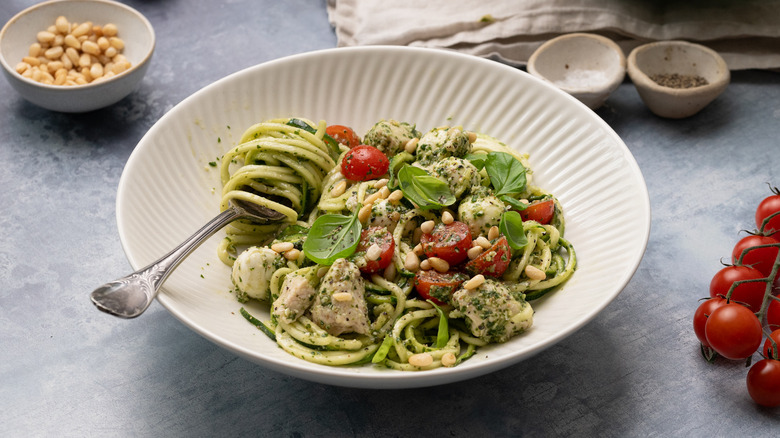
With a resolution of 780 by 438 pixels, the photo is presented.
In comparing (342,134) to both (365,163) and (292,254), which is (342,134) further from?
(292,254)

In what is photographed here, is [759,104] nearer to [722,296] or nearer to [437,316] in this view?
[722,296]

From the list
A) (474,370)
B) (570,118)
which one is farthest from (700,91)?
(474,370)

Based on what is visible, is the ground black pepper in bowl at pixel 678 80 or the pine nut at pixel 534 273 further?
the ground black pepper in bowl at pixel 678 80

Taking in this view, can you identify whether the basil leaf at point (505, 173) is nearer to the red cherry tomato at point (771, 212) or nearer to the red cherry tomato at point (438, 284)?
the red cherry tomato at point (438, 284)

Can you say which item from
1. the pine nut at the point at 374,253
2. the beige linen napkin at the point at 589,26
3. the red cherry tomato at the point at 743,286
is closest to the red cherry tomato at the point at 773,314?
the red cherry tomato at the point at 743,286

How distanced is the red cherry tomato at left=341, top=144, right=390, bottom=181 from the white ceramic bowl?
0.75 meters

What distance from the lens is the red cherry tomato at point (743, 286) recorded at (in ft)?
15.1

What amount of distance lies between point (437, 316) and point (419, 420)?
0.60 meters

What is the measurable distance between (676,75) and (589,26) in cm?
91

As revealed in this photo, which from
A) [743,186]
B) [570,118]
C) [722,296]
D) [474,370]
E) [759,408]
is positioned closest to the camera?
[474,370]

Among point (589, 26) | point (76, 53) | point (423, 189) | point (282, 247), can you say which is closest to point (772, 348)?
point (423, 189)

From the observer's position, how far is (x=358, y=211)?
14.5 feet

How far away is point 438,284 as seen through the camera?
4176 mm

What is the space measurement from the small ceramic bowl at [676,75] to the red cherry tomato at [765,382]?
2705 mm
